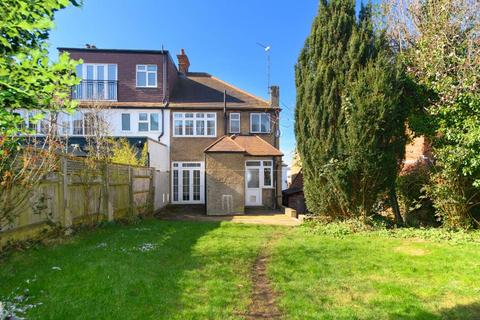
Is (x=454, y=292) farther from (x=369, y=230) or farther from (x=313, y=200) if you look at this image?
(x=313, y=200)

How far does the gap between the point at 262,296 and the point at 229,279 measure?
0.80 meters

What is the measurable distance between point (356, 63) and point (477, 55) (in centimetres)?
329

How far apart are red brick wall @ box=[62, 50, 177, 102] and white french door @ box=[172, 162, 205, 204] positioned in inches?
167

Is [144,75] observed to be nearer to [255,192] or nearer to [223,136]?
[223,136]

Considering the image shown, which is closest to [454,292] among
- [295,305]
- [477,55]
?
[295,305]

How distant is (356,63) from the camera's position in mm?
10281

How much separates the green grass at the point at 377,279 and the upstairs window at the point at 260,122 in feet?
37.9

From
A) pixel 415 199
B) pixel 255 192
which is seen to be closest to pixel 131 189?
pixel 255 192

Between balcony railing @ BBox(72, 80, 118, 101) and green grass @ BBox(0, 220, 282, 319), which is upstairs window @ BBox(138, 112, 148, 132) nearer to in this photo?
balcony railing @ BBox(72, 80, 118, 101)

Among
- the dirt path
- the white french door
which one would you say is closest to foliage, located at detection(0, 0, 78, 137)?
the dirt path

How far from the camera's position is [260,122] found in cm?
1958

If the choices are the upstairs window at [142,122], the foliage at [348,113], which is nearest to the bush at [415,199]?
the foliage at [348,113]

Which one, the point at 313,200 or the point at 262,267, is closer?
the point at 262,267

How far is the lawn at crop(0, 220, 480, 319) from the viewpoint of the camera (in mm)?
4117
